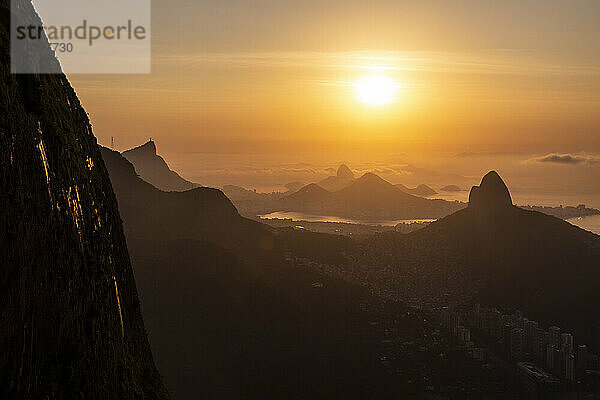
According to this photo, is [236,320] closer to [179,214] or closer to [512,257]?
[179,214]

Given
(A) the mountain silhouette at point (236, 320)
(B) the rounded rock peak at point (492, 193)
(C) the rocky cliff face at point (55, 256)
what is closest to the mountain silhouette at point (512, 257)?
(B) the rounded rock peak at point (492, 193)

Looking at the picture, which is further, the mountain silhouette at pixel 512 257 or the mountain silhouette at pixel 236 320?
the mountain silhouette at pixel 512 257

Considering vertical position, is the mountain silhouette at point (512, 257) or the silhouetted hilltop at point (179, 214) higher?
the silhouetted hilltop at point (179, 214)

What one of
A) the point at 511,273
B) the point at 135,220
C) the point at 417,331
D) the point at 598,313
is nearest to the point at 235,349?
the point at 417,331

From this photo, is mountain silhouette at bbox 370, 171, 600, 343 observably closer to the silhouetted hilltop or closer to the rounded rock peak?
the rounded rock peak

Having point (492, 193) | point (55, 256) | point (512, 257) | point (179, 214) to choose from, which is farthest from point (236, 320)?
point (492, 193)

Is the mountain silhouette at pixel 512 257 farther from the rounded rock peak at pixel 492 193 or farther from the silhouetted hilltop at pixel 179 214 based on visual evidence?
the silhouetted hilltop at pixel 179 214
